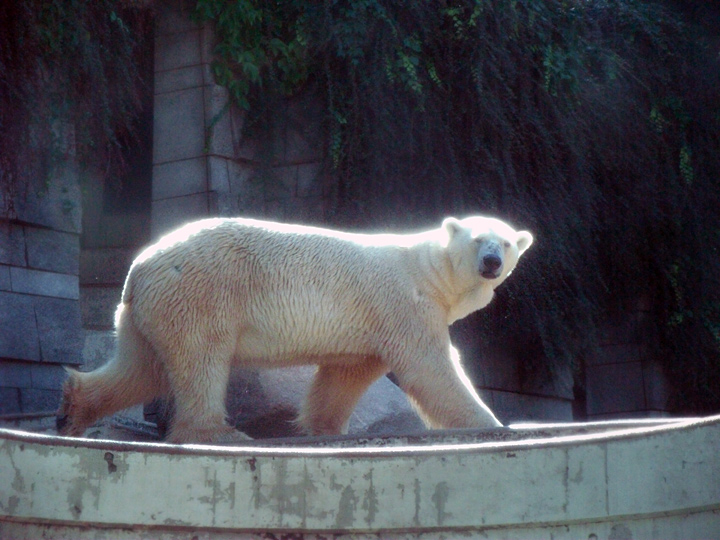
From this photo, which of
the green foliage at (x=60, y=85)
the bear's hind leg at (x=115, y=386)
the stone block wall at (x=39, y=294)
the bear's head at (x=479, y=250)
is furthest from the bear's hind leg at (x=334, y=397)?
the green foliage at (x=60, y=85)

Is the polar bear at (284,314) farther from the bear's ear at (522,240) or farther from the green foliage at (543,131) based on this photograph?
the green foliage at (543,131)

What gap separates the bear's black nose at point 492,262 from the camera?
14.5 ft

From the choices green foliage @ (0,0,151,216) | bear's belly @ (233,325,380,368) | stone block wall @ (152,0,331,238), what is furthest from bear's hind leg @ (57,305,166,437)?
stone block wall @ (152,0,331,238)

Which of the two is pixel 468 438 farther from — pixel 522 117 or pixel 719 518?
pixel 522 117

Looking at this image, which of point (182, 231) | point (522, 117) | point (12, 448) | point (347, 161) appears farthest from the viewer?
point (522, 117)

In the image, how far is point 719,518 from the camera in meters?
2.76

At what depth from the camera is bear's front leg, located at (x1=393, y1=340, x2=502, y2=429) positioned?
170 inches

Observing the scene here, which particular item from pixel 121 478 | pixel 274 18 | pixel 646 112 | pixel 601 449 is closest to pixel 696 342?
pixel 646 112

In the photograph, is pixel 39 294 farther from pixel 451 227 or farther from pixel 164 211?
pixel 451 227

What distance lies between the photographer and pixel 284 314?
430cm

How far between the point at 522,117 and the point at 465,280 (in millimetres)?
3505

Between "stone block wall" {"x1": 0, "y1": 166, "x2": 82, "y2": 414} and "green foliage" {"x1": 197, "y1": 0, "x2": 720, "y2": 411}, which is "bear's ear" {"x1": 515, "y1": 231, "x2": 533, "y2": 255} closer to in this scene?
"green foliage" {"x1": 197, "y1": 0, "x2": 720, "y2": 411}

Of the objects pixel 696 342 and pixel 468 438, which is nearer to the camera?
pixel 468 438

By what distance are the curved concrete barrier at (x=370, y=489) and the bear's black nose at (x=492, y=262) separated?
175 centimetres
